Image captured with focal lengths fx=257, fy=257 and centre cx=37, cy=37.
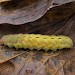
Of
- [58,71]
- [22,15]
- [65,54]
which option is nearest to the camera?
[58,71]

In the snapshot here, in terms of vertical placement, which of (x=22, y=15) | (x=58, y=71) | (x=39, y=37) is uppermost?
(x=22, y=15)

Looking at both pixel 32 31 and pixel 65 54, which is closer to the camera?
pixel 65 54

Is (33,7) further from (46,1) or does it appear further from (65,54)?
(65,54)

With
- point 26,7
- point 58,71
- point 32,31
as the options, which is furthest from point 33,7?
point 58,71

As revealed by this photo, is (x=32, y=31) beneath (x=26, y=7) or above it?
beneath

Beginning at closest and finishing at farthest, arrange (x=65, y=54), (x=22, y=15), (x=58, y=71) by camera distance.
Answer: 1. (x=58, y=71)
2. (x=65, y=54)
3. (x=22, y=15)

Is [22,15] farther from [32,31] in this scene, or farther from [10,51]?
[10,51]

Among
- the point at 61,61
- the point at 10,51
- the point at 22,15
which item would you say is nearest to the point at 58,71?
the point at 61,61
